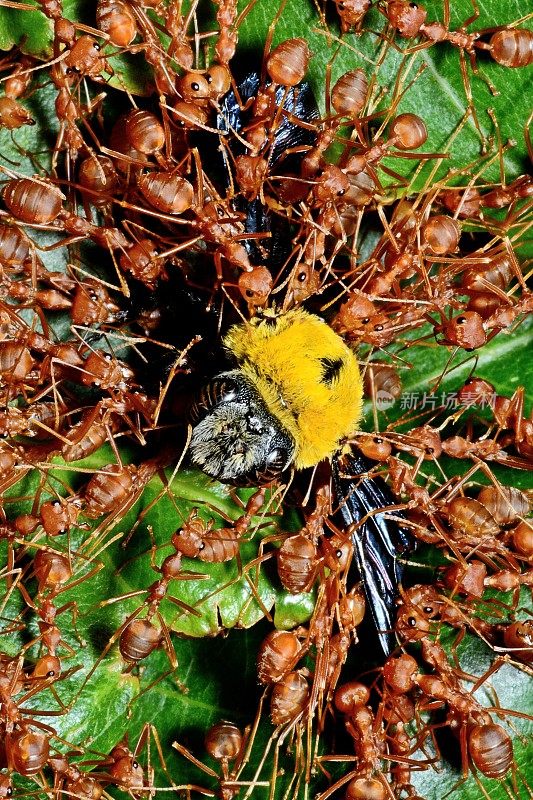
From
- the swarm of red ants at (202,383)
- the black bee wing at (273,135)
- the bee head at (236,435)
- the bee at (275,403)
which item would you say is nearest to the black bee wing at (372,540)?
the swarm of red ants at (202,383)

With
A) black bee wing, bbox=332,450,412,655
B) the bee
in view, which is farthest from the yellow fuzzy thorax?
black bee wing, bbox=332,450,412,655

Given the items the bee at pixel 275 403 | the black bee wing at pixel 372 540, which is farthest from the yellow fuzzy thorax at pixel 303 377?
the black bee wing at pixel 372 540

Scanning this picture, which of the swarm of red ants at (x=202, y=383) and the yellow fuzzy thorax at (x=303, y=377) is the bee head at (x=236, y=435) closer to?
the yellow fuzzy thorax at (x=303, y=377)

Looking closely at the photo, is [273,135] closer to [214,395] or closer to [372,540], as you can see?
[214,395]

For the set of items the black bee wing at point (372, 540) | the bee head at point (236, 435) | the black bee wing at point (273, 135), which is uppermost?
the black bee wing at point (273, 135)

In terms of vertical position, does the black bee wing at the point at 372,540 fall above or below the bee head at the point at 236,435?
below

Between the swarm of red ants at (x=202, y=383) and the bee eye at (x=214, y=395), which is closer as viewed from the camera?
the bee eye at (x=214, y=395)
